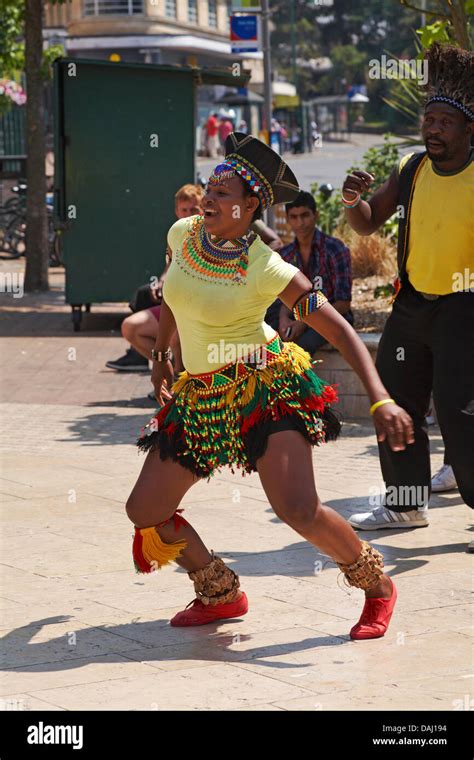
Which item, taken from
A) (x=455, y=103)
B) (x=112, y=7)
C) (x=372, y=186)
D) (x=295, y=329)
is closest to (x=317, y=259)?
(x=295, y=329)

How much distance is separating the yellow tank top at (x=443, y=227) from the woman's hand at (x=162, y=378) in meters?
1.40

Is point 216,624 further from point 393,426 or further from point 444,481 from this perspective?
point 444,481

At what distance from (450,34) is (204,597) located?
6542 mm

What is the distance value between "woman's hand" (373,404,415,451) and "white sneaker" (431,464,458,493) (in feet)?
10.5

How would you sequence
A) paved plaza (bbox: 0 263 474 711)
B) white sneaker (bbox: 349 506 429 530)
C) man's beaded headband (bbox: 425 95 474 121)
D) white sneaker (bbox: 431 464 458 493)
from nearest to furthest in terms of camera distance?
1. paved plaza (bbox: 0 263 474 711)
2. man's beaded headband (bbox: 425 95 474 121)
3. white sneaker (bbox: 349 506 429 530)
4. white sneaker (bbox: 431 464 458 493)

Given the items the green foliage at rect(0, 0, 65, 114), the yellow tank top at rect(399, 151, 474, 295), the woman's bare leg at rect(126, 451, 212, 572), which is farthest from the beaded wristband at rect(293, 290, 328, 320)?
the green foliage at rect(0, 0, 65, 114)

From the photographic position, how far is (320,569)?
638 cm

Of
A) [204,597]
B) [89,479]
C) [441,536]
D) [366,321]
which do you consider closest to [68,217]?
[366,321]

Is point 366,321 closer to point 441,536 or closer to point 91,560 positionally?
point 441,536

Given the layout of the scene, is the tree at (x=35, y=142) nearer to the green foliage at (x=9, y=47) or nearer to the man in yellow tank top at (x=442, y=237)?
the green foliage at (x=9, y=47)

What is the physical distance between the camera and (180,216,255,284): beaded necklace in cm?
518

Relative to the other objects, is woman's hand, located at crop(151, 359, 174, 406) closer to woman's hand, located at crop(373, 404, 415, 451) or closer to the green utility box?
woman's hand, located at crop(373, 404, 415, 451)

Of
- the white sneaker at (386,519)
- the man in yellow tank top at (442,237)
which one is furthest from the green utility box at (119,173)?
the man in yellow tank top at (442,237)

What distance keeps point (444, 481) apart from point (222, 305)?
320cm
